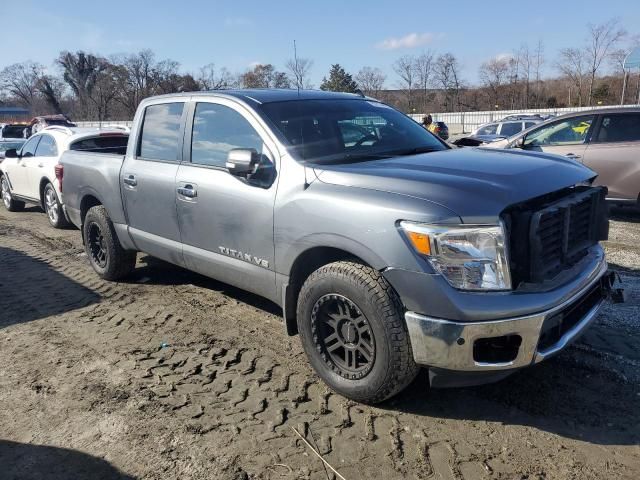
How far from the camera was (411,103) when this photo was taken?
63.3m

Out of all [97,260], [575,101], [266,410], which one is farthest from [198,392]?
[575,101]

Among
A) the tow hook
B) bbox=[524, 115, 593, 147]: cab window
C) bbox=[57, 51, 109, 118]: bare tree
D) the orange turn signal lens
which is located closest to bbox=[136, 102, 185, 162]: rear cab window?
the orange turn signal lens

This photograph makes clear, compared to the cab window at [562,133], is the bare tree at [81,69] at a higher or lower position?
higher

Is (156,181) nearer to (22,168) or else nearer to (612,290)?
(612,290)

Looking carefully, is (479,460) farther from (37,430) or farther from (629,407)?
(37,430)

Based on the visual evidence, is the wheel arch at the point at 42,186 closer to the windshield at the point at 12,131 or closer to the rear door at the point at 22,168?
the rear door at the point at 22,168

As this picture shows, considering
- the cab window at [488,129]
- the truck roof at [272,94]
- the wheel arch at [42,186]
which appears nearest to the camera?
the truck roof at [272,94]

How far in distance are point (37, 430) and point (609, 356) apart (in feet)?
12.3

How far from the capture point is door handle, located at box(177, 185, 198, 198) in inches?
165

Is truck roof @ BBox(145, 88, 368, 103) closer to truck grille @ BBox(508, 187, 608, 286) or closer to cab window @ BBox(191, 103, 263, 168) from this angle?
cab window @ BBox(191, 103, 263, 168)

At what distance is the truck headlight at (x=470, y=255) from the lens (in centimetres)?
272

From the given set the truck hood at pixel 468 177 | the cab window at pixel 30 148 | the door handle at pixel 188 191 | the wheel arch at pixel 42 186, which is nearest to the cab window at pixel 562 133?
the truck hood at pixel 468 177

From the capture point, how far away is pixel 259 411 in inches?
127

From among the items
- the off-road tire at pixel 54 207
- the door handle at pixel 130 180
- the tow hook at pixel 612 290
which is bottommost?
the off-road tire at pixel 54 207
